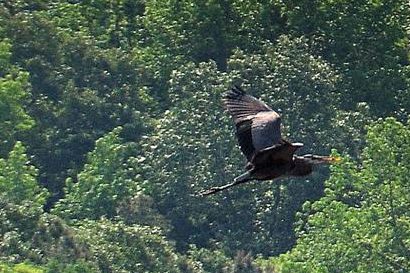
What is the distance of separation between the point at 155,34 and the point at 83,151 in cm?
766

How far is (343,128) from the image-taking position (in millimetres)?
57000

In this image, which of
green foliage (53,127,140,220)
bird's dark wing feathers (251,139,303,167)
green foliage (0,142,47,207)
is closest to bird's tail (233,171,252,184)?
bird's dark wing feathers (251,139,303,167)

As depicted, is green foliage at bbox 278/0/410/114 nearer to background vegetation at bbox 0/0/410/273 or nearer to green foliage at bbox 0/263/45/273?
background vegetation at bbox 0/0/410/273

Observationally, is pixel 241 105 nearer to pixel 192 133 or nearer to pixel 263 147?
pixel 263 147

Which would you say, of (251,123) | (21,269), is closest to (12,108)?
(21,269)

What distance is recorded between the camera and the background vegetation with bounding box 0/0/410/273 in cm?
4866

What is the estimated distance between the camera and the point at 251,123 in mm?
21078

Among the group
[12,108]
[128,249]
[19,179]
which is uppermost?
[12,108]

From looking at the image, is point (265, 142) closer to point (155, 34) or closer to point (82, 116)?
point (82, 116)

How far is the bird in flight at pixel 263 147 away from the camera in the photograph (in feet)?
66.5

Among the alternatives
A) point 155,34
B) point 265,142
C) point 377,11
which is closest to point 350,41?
point 377,11

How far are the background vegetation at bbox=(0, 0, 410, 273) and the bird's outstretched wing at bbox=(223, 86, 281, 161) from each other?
20.0 metres

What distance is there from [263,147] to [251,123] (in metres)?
0.66

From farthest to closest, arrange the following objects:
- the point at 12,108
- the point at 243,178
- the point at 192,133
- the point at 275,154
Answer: the point at 12,108
the point at 192,133
the point at 275,154
the point at 243,178
